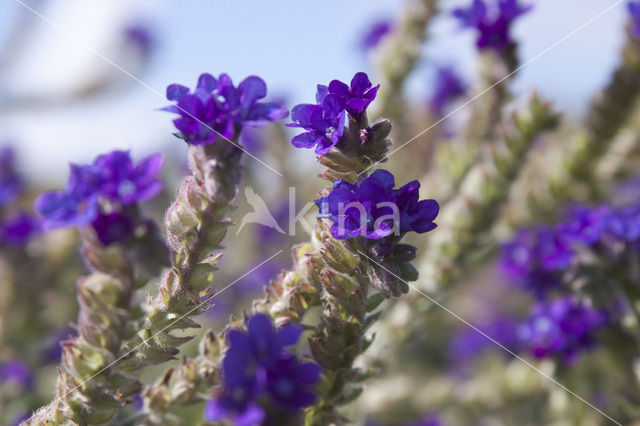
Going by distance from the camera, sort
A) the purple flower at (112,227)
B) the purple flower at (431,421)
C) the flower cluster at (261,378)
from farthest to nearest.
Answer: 1. the purple flower at (431,421)
2. the purple flower at (112,227)
3. the flower cluster at (261,378)

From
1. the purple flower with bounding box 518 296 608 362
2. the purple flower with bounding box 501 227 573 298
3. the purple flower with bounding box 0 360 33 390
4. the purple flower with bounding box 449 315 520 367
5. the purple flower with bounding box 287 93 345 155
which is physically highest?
the purple flower with bounding box 287 93 345 155

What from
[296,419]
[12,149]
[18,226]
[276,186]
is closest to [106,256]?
[296,419]

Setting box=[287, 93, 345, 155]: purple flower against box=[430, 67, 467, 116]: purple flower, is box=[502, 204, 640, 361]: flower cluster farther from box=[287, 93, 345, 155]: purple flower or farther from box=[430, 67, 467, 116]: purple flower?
box=[430, 67, 467, 116]: purple flower

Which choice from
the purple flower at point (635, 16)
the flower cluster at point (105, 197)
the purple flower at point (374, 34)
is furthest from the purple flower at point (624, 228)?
the purple flower at point (374, 34)

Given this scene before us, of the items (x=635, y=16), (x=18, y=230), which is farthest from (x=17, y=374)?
(x=635, y=16)

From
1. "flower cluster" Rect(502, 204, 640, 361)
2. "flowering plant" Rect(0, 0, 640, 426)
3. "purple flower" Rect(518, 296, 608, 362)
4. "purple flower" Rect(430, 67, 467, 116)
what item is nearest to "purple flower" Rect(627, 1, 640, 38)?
"flowering plant" Rect(0, 0, 640, 426)

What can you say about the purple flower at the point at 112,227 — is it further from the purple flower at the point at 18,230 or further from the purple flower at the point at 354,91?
the purple flower at the point at 18,230

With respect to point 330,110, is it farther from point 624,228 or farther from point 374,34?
point 374,34
